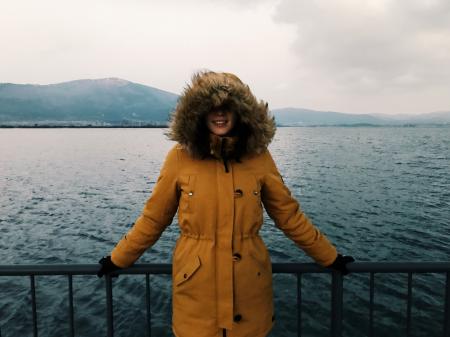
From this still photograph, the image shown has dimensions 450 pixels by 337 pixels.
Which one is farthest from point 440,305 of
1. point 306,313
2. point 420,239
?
point 420,239

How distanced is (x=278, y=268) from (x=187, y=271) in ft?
2.76

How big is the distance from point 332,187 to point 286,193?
30.4 m

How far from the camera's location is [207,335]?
9.18 feet

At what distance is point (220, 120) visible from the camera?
2.80m

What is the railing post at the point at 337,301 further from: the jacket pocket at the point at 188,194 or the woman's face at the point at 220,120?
the woman's face at the point at 220,120

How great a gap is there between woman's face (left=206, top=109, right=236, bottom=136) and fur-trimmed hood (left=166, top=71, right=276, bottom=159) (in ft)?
0.14

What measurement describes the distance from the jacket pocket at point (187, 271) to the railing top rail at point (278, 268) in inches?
14.3

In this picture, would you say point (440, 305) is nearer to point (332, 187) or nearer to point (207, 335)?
point (207, 335)

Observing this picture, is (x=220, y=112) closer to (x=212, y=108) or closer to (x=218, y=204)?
(x=212, y=108)

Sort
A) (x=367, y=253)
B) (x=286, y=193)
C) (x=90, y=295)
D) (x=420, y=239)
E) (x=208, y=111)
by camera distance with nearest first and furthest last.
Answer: (x=208, y=111) < (x=286, y=193) < (x=90, y=295) < (x=367, y=253) < (x=420, y=239)

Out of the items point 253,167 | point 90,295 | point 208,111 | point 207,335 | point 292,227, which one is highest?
point 208,111

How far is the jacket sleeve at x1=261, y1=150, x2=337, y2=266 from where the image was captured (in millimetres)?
2903

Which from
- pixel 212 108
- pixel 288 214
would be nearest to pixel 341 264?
pixel 288 214

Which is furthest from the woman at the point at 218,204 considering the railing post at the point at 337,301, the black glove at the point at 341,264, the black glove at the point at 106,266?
the railing post at the point at 337,301
